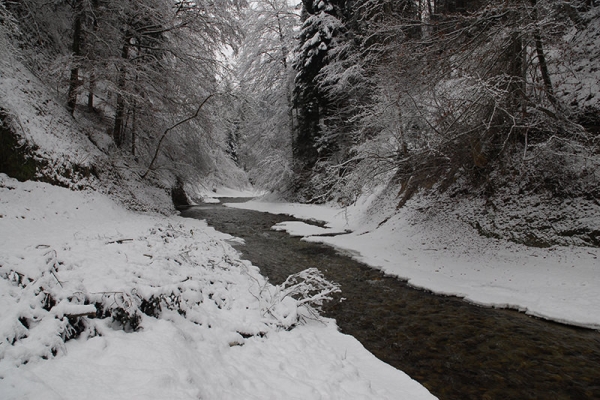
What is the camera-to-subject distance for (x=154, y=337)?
2811mm

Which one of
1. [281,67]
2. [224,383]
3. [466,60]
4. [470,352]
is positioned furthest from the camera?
[281,67]

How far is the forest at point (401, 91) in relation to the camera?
633 centimetres

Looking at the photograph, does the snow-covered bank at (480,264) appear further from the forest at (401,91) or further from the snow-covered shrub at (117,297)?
the snow-covered shrub at (117,297)

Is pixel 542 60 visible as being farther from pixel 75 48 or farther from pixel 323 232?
pixel 75 48

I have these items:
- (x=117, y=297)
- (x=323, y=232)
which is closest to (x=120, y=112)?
(x=323, y=232)

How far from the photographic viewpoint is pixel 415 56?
22.8ft

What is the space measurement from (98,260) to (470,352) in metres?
5.02

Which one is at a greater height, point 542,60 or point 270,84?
point 270,84

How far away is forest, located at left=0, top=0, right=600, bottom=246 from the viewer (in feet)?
20.8

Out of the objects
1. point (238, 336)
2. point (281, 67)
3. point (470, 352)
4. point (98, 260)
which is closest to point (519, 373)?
point (470, 352)

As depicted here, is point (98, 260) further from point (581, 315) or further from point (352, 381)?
point (581, 315)

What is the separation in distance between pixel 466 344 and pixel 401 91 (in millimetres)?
6047

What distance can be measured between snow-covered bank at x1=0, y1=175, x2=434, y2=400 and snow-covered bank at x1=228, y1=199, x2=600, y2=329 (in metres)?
3.24

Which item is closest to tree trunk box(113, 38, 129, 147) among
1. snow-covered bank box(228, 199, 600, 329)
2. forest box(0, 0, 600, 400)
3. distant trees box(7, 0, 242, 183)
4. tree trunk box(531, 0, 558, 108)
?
distant trees box(7, 0, 242, 183)
